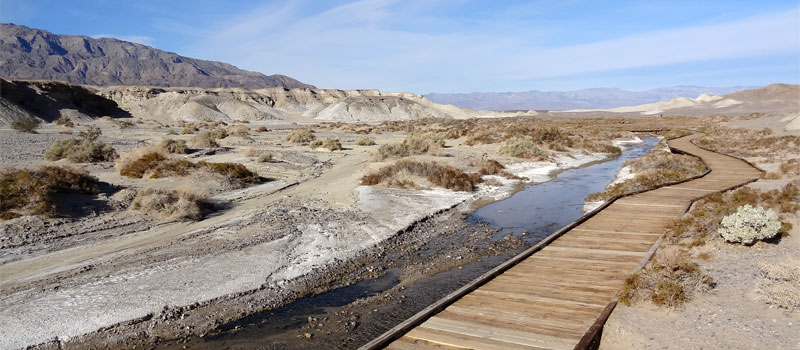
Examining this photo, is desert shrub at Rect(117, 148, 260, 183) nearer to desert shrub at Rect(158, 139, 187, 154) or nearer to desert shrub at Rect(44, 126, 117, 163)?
desert shrub at Rect(44, 126, 117, 163)

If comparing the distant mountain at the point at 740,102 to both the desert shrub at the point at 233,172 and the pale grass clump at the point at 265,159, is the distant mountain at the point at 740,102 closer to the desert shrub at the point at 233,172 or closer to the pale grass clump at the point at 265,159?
the pale grass clump at the point at 265,159

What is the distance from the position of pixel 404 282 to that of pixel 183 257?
182 inches

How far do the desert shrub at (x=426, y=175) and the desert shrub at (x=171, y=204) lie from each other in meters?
6.63

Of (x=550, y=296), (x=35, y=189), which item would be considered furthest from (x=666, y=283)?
(x=35, y=189)

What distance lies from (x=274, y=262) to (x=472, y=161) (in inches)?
633

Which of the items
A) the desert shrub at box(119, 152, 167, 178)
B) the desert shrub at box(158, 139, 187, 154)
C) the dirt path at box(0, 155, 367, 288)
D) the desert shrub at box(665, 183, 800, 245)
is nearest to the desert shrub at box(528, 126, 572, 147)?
the desert shrub at box(665, 183, 800, 245)

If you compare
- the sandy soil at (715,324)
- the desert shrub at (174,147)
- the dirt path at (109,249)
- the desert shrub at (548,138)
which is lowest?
the sandy soil at (715,324)

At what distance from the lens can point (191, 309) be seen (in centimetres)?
727

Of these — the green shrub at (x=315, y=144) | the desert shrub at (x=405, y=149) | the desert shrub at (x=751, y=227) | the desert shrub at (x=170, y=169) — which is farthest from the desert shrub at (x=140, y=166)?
the desert shrub at (x=751, y=227)

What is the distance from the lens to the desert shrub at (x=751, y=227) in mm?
8117

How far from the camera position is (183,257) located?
9.19 m

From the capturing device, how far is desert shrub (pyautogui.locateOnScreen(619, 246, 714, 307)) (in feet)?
20.2

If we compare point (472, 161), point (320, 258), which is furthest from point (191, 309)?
point (472, 161)

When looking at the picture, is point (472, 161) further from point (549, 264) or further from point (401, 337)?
point (401, 337)
